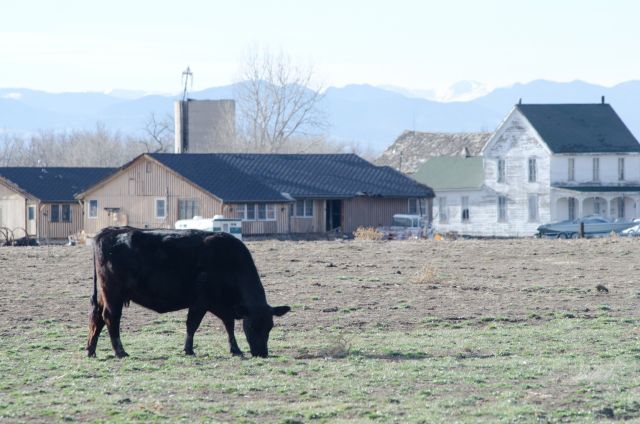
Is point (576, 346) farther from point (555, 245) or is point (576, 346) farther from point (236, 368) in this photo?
point (555, 245)

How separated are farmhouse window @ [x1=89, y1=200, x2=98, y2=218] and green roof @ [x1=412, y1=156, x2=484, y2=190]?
26.0 metres

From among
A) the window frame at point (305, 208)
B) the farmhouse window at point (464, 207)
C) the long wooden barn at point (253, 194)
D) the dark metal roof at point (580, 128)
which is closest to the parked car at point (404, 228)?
the long wooden barn at point (253, 194)

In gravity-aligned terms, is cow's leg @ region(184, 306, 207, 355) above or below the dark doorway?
below

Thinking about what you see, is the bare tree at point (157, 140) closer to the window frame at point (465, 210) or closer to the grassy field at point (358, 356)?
the window frame at point (465, 210)

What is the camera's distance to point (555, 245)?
147 ft

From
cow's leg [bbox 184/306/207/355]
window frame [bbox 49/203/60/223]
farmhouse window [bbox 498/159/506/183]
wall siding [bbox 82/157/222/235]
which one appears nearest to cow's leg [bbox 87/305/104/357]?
cow's leg [bbox 184/306/207/355]

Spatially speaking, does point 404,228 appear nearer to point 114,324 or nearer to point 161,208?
point 161,208

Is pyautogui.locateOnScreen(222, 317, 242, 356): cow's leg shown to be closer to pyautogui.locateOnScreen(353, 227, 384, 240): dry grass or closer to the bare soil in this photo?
the bare soil

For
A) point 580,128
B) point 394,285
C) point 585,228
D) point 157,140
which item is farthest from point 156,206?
point 157,140

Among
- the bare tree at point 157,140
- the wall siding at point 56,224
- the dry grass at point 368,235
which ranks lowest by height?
the dry grass at point 368,235

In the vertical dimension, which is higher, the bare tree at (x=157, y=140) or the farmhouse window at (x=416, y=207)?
the bare tree at (x=157, y=140)

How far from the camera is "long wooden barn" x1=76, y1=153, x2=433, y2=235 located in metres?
63.3

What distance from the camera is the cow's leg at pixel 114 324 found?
17.5 metres

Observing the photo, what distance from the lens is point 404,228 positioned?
62.9 metres
